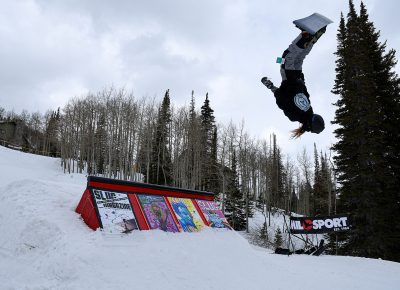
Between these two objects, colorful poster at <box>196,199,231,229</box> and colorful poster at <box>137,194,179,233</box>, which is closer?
colorful poster at <box>137,194,179,233</box>

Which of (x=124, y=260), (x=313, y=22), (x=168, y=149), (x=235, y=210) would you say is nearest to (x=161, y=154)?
(x=168, y=149)

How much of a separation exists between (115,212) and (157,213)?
65.8 inches

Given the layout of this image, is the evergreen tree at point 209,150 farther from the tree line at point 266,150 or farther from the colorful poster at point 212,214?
the colorful poster at point 212,214

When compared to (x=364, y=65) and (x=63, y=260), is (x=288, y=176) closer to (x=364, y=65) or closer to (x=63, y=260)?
(x=364, y=65)

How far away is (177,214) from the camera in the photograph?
38.4ft

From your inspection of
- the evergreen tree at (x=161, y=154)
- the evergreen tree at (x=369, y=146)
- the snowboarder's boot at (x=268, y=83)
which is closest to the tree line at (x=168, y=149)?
the evergreen tree at (x=161, y=154)

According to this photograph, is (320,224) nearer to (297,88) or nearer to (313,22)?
(297,88)

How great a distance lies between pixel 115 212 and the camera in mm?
9695

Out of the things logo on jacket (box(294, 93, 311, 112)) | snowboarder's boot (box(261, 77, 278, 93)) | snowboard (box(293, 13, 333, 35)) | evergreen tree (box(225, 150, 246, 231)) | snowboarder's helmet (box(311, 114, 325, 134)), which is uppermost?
snowboard (box(293, 13, 333, 35))

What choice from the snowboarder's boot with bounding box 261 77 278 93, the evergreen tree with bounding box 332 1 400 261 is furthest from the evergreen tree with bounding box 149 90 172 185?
the snowboarder's boot with bounding box 261 77 278 93

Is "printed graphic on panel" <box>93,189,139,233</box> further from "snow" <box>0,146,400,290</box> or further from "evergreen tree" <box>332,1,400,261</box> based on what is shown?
"evergreen tree" <box>332,1,400,261</box>

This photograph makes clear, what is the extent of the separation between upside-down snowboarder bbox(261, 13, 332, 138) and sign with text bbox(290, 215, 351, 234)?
1139cm

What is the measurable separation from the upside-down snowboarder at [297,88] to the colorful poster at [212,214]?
7.69m

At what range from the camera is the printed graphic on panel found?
9195mm
